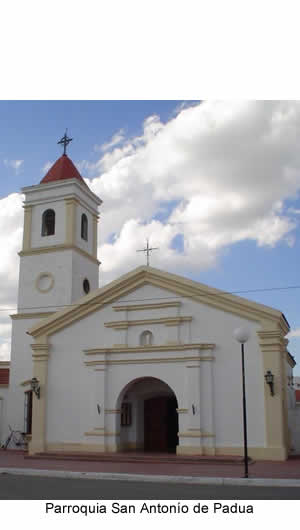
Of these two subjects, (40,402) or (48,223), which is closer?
(40,402)

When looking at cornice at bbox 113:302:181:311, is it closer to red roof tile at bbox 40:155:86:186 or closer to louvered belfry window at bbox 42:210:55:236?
louvered belfry window at bbox 42:210:55:236

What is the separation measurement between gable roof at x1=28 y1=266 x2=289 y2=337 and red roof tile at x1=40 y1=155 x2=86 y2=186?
31.2 feet

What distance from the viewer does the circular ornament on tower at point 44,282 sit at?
28.8m

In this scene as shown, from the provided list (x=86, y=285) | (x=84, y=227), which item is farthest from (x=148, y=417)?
(x=84, y=227)

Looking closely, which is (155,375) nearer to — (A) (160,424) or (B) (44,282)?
(A) (160,424)

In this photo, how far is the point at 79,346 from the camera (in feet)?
77.1

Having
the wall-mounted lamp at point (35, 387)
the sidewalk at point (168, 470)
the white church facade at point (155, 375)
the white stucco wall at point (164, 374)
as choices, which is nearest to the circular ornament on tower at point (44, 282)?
the white church facade at point (155, 375)

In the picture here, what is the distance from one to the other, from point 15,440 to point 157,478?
13.6m

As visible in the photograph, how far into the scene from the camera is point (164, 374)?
21594 millimetres

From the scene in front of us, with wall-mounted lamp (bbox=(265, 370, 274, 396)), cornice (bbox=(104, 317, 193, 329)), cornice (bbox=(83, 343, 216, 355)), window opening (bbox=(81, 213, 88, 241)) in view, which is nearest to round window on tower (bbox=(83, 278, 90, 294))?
window opening (bbox=(81, 213, 88, 241))

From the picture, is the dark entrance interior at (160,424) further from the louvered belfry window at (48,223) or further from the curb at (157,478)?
the louvered belfry window at (48,223)

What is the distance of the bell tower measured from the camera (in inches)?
1123

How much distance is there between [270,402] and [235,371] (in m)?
1.69

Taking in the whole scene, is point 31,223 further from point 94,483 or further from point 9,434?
point 94,483
